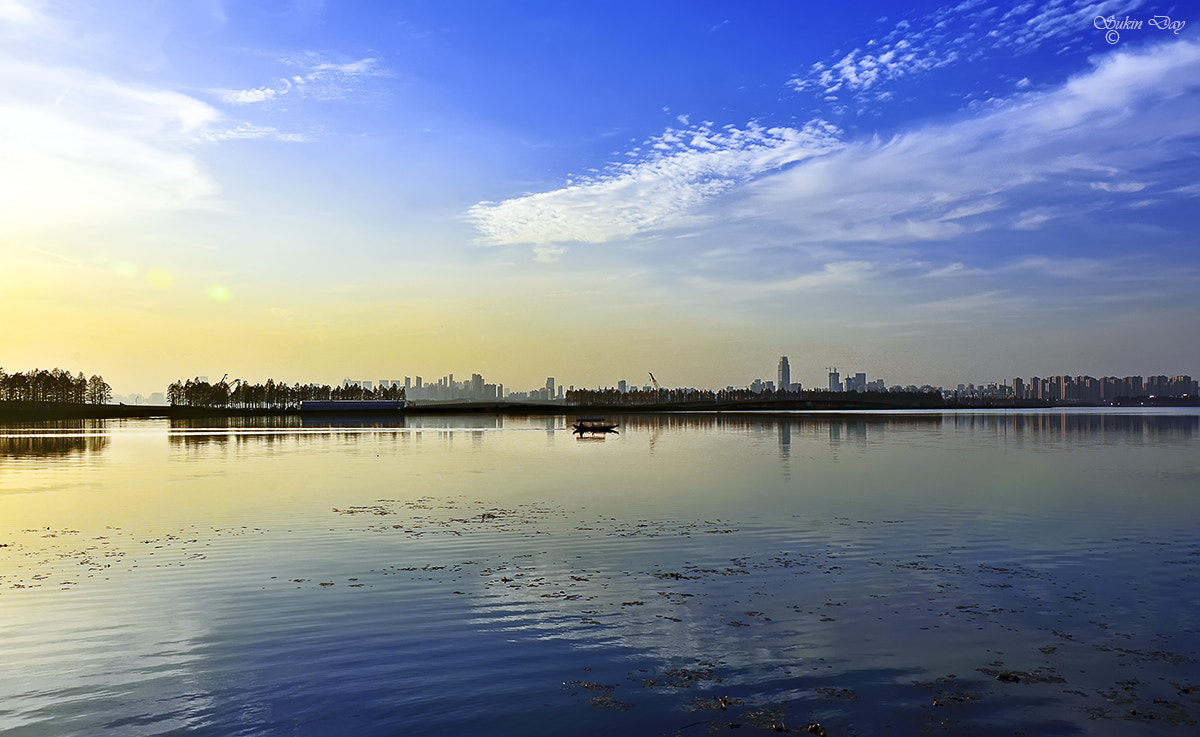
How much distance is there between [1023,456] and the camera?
7706 centimetres

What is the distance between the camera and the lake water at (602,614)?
13914 millimetres

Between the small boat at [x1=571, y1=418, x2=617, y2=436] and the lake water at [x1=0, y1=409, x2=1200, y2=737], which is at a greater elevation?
the lake water at [x1=0, y1=409, x2=1200, y2=737]

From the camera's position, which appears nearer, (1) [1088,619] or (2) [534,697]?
(2) [534,697]

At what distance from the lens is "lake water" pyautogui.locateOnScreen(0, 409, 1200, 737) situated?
1391 cm

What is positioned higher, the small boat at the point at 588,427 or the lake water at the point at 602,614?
the lake water at the point at 602,614

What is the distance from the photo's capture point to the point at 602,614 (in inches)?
799

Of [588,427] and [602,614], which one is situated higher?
[602,614]

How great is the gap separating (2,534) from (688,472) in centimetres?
4422

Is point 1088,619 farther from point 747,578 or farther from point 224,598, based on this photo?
point 224,598

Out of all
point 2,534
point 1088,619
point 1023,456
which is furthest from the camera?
point 1023,456

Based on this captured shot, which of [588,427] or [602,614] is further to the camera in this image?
[588,427]

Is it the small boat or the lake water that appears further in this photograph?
the small boat

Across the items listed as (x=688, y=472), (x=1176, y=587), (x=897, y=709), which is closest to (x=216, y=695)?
(x=897, y=709)

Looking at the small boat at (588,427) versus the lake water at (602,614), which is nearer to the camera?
the lake water at (602,614)
